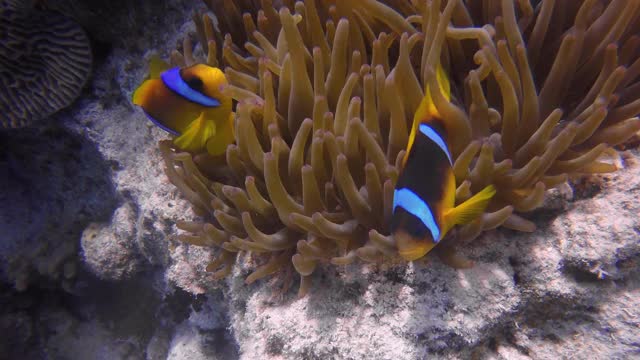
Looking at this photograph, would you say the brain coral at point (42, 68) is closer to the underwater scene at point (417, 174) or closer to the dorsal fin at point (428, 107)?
the underwater scene at point (417, 174)

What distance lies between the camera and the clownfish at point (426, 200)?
A: 1.50 m

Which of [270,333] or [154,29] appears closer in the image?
[270,333]

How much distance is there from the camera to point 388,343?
1.90 metres

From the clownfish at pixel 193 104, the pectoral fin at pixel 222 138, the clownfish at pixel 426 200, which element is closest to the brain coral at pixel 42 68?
the clownfish at pixel 193 104

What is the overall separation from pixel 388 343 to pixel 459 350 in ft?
1.01

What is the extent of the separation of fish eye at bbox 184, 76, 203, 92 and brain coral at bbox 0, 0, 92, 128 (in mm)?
1738

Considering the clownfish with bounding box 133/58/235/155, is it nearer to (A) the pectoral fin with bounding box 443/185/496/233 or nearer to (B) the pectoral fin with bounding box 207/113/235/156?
(B) the pectoral fin with bounding box 207/113/235/156

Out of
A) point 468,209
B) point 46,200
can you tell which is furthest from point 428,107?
point 46,200

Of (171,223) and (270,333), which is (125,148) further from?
(270,333)

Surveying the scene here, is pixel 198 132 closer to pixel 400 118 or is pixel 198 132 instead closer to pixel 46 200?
pixel 400 118

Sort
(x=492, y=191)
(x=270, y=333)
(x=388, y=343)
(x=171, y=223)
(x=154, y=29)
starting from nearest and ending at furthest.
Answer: (x=492, y=191)
(x=388, y=343)
(x=270, y=333)
(x=171, y=223)
(x=154, y=29)

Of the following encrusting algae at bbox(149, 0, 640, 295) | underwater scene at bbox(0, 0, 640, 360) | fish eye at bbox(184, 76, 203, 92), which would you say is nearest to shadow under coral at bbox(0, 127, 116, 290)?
underwater scene at bbox(0, 0, 640, 360)

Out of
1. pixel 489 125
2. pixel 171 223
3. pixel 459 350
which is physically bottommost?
pixel 171 223

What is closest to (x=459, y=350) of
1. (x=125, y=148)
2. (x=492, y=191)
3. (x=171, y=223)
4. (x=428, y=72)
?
(x=492, y=191)
